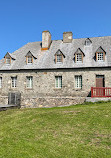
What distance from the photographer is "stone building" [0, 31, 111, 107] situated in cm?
1922

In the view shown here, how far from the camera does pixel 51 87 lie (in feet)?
66.3

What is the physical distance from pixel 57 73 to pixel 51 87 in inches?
76.6

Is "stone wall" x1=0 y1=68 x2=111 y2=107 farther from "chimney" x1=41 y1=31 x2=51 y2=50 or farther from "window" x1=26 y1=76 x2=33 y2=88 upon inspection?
"chimney" x1=41 y1=31 x2=51 y2=50

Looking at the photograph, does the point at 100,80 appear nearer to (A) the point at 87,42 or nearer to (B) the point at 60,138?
(A) the point at 87,42

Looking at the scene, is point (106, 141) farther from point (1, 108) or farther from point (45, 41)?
point (45, 41)

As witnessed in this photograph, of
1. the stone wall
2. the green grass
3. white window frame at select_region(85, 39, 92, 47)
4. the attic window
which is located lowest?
the green grass

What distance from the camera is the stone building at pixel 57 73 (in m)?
19.2

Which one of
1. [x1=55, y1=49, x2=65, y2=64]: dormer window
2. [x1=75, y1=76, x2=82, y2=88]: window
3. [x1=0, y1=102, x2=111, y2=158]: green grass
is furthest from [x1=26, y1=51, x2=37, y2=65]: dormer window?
[x1=0, y1=102, x2=111, y2=158]: green grass

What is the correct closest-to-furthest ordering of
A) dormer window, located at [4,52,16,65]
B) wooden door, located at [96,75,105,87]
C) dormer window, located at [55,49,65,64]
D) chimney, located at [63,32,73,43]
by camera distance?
wooden door, located at [96,75,105,87] < dormer window, located at [55,49,65,64] < dormer window, located at [4,52,16,65] < chimney, located at [63,32,73,43]

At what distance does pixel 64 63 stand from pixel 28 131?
13627 millimetres

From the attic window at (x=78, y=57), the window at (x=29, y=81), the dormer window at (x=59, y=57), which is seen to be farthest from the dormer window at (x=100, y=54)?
the window at (x=29, y=81)

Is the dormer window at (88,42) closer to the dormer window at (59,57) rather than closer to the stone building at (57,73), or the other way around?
the stone building at (57,73)

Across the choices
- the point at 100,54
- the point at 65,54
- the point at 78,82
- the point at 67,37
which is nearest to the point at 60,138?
the point at 78,82

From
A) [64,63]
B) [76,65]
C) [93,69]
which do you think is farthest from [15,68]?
[93,69]
